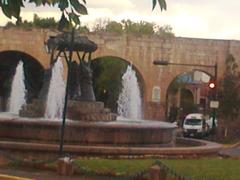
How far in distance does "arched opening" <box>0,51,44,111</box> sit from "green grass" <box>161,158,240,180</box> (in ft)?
136

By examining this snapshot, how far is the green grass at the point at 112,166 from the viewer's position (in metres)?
13.1

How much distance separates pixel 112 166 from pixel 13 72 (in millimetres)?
46474

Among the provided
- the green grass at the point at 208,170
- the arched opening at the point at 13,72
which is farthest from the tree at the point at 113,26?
the green grass at the point at 208,170

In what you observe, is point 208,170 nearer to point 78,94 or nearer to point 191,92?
point 78,94

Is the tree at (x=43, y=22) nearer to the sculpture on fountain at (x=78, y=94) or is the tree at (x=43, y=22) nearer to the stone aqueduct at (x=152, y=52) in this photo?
the stone aqueduct at (x=152, y=52)

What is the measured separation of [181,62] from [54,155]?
118 ft

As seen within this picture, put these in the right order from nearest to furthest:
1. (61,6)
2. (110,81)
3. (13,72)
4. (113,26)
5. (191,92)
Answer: (61,6)
(13,72)
(110,81)
(113,26)
(191,92)

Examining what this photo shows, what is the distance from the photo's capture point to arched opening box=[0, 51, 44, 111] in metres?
56.2

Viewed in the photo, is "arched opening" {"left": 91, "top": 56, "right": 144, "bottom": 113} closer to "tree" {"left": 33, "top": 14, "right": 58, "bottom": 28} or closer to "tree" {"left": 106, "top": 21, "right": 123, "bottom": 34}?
"tree" {"left": 33, "top": 14, "right": 58, "bottom": 28}

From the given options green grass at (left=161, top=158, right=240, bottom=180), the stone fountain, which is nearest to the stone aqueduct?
the stone fountain

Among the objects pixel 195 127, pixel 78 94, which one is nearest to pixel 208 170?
pixel 78 94

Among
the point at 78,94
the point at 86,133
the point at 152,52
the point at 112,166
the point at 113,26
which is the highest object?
the point at 113,26

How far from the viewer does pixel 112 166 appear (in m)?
13.6

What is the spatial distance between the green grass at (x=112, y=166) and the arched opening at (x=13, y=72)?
41588mm
